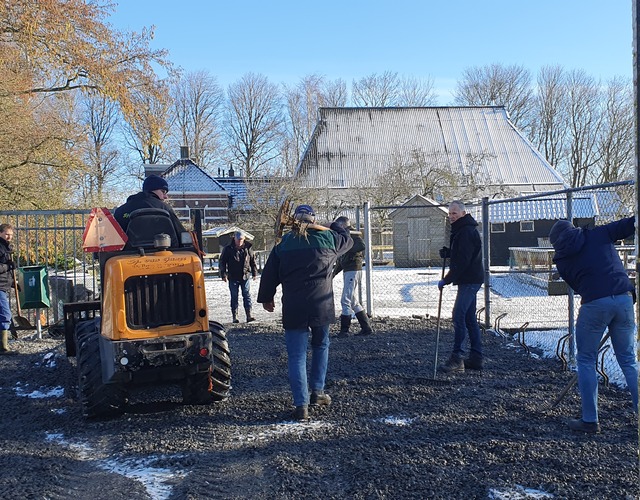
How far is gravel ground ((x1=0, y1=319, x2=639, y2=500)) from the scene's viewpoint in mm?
3939

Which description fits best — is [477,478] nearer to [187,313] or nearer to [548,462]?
[548,462]

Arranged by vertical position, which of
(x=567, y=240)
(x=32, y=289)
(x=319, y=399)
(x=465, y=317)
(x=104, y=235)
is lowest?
(x=319, y=399)

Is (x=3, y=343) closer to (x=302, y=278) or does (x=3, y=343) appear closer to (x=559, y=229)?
(x=302, y=278)

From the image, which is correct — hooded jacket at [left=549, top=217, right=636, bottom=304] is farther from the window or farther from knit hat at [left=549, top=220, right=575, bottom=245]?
the window

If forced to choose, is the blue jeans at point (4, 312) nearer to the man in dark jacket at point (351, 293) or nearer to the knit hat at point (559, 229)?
the man in dark jacket at point (351, 293)

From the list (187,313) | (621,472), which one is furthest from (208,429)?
(621,472)

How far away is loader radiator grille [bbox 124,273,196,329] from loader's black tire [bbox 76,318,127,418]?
621 mm

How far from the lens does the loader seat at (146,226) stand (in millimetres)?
5574

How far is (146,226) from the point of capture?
5641 millimetres

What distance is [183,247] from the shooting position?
18.9 ft

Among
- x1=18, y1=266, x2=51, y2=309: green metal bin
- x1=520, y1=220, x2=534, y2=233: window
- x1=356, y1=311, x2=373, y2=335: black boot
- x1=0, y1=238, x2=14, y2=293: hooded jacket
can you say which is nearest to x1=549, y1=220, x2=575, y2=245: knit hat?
x1=356, y1=311, x2=373, y2=335: black boot

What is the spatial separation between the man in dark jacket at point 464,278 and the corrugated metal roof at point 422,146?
32.8 m

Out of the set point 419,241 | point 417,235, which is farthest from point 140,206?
point 417,235

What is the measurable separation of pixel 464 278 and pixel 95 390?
4077 mm
